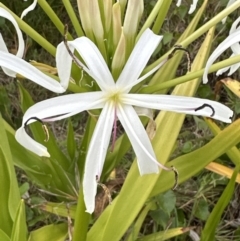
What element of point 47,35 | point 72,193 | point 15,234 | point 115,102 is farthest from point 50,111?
point 47,35

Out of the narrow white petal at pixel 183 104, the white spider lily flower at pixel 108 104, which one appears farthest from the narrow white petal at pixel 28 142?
the narrow white petal at pixel 183 104

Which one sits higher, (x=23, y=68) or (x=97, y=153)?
(x=23, y=68)

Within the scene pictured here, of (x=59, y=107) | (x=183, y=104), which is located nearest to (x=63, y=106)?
(x=59, y=107)

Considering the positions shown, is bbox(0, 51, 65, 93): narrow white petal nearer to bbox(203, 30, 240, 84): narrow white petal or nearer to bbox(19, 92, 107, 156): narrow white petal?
bbox(19, 92, 107, 156): narrow white petal

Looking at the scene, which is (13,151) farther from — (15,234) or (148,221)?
(148,221)

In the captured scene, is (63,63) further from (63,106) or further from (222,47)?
(222,47)

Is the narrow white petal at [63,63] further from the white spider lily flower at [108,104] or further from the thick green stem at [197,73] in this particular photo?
the thick green stem at [197,73]

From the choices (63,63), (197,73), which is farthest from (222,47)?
(63,63)
